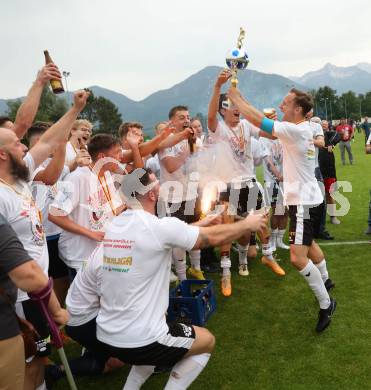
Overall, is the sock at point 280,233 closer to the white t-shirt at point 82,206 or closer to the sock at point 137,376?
the white t-shirt at point 82,206

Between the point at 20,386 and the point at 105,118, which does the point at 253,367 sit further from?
the point at 105,118

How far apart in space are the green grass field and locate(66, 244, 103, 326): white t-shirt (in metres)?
0.87

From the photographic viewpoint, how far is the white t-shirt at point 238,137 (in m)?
6.02

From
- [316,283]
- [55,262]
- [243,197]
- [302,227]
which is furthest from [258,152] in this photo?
[55,262]

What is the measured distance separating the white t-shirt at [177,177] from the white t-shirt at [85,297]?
3117 mm

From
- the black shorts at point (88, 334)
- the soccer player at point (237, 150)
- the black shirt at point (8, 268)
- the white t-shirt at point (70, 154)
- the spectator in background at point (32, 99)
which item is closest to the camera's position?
the black shirt at point (8, 268)

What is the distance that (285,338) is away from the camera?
4.55 m

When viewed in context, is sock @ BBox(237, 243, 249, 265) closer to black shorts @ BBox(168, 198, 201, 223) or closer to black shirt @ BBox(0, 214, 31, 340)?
black shorts @ BBox(168, 198, 201, 223)

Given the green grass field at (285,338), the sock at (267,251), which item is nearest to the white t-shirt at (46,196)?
the green grass field at (285,338)

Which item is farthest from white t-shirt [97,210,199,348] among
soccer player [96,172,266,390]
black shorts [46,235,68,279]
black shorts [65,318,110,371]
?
black shorts [46,235,68,279]

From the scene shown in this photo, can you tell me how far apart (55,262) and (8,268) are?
111 inches

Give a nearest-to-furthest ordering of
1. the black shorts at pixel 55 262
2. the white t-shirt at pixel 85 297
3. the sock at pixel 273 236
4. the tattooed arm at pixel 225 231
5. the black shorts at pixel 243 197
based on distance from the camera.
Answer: the tattooed arm at pixel 225 231 → the white t-shirt at pixel 85 297 → the black shorts at pixel 55 262 → the black shorts at pixel 243 197 → the sock at pixel 273 236

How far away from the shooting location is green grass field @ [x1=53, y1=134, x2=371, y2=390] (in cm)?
380

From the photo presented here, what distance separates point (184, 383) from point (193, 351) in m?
0.27
